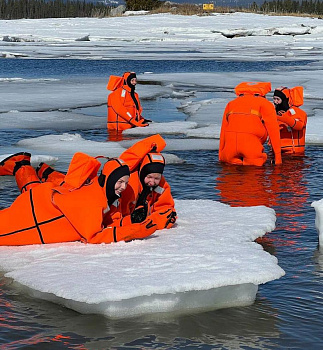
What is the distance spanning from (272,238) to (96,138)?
5500mm

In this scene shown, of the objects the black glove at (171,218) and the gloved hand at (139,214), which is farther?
the black glove at (171,218)

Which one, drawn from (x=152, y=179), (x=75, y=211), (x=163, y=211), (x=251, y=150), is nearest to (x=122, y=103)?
(x=251, y=150)

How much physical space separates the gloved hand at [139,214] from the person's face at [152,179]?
7.1 inches

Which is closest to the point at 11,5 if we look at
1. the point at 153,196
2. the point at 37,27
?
the point at 37,27

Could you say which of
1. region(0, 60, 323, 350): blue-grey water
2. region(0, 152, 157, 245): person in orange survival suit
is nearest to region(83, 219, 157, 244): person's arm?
region(0, 152, 157, 245): person in orange survival suit

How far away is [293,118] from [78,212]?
4839 millimetres

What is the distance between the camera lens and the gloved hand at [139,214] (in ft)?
17.7

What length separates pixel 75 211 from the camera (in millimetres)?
5188

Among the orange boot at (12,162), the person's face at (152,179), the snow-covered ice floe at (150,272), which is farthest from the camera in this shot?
the orange boot at (12,162)

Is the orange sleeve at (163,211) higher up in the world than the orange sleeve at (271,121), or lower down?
lower down

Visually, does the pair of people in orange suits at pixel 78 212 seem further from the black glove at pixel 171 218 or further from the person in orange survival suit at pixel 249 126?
the person in orange survival suit at pixel 249 126

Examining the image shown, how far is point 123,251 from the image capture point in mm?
5199

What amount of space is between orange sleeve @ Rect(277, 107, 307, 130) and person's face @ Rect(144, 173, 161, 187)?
4016 millimetres

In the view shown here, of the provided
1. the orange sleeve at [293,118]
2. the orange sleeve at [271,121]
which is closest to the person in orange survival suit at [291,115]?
the orange sleeve at [293,118]
